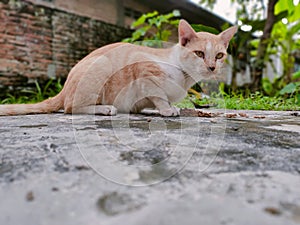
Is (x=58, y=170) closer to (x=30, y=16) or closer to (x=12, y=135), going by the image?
(x=12, y=135)

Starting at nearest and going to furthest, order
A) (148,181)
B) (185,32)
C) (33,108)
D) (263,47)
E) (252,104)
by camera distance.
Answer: (148,181) → (185,32) → (33,108) → (252,104) → (263,47)

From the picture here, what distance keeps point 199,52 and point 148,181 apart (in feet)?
4.71

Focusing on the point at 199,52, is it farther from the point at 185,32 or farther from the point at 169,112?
the point at 169,112

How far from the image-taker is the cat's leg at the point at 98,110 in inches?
71.2

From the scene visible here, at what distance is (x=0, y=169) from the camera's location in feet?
2.12

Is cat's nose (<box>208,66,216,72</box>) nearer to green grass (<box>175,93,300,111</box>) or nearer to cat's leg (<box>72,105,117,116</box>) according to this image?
cat's leg (<box>72,105,117,116</box>)

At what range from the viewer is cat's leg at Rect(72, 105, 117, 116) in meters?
1.81

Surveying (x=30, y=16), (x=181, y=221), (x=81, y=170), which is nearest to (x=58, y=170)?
(x=81, y=170)

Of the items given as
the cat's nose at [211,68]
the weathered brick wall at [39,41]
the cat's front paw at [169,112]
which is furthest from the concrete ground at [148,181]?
the weathered brick wall at [39,41]

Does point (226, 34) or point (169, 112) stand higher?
point (226, 34)

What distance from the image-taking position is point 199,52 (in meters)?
1.85

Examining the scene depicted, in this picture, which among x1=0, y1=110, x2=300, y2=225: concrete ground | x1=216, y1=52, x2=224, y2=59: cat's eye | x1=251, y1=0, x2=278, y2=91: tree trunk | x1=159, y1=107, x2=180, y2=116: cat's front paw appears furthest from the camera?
x1=251, y1=0, x2=278, y2=91: tree trunk

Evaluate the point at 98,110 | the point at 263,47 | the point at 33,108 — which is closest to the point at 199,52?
the point at 98,110

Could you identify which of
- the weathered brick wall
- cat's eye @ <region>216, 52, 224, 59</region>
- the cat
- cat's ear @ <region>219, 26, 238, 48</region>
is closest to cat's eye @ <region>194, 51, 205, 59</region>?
the cat
